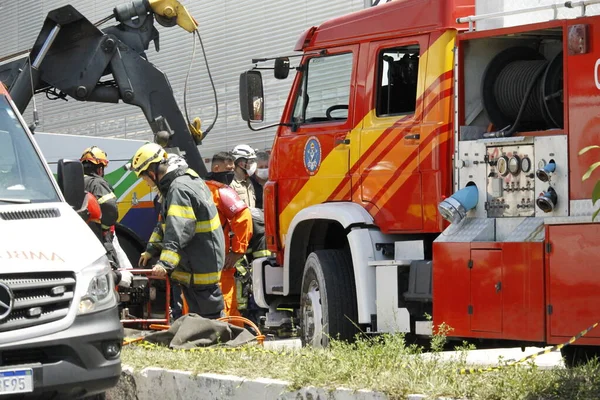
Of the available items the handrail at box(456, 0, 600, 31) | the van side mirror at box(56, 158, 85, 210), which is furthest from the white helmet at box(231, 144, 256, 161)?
the van side mirror at box(56, 158, 85, 210)

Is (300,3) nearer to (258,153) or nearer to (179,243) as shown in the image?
(258,153)

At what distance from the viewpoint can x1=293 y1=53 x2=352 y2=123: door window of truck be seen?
9.70m

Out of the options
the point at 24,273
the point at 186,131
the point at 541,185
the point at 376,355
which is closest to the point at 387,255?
the point at 541,185

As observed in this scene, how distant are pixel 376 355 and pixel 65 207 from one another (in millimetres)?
1983

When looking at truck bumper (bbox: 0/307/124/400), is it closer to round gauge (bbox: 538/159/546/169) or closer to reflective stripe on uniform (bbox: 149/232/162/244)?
round gauge (bbox: 538/159/546/169)

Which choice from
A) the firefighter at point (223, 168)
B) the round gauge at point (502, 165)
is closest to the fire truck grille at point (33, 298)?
the round gauge at point (502, 165)

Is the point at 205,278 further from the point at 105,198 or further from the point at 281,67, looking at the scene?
the point at 105,198

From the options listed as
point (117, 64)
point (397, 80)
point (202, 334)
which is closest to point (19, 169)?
point (202, 334)

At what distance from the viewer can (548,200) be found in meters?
7.75

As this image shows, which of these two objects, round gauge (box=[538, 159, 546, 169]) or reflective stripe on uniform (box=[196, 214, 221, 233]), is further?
reflective stripe on uniform (box=[196, 214, 221, 233])

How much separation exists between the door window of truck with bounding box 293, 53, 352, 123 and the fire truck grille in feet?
12.0

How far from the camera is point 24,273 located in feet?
20.9

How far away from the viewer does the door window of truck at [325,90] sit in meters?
9.70

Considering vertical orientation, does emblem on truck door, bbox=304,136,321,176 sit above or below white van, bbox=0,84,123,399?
above
